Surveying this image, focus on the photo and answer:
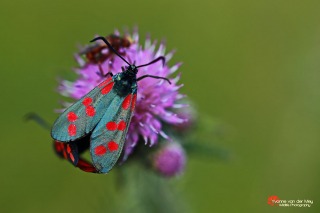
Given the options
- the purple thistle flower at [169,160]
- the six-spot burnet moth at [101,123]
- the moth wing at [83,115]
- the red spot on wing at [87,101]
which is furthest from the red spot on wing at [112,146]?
the purple thistle flower at [169,160]

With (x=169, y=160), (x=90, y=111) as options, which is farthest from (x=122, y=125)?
(x=169, y=160)

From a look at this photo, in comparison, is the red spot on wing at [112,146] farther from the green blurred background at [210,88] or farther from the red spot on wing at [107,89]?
the green blurred background at [210,88]

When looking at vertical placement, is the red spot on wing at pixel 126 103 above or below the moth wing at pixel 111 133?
above

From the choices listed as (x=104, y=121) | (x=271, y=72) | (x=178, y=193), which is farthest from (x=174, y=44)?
(x=104, y=121)

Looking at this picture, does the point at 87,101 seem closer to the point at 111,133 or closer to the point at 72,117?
the point at 72,117

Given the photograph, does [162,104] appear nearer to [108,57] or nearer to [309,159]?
[108,57]

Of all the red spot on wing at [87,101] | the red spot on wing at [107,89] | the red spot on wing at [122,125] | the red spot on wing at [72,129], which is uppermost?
the red spot on wing at [107,89]

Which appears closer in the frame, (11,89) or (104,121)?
(104,121)
